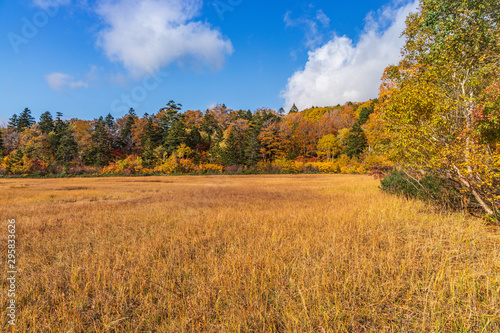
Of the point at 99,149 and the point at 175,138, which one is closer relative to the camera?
the point at 175,138

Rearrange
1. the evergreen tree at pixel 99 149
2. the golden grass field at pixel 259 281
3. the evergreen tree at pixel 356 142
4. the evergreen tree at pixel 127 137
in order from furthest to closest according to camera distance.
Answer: the evergreen tree at pixel 127 137 < the evergreen tree at pixel 99 149 < the evergreen tree at pixel 356 142 < the golden grass field at pixel 259 281

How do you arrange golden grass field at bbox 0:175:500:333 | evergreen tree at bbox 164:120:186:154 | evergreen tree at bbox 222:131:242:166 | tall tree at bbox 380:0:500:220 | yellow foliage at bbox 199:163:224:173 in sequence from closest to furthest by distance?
1. golden grass field at bbox 0:175:500:333
2. tall tree at bbox 380:0:500:220
3. yellow foliage at bbox 199:163:224:173
4. evergreen tree at bbox 222:131:242:166
5. evergreen tree at bbox 164:120:186:154

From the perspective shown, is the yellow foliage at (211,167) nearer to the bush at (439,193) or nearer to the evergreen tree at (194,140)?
the evergreen tree at (194,140)

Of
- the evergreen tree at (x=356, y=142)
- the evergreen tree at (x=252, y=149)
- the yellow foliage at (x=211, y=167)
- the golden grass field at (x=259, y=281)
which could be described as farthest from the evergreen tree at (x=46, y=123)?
the evergreen tree at (x=356, y=142)

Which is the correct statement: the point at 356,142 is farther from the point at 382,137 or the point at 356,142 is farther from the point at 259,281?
the point at 259,281

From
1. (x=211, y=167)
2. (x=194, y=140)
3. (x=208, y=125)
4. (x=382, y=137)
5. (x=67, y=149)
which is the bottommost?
(x=211, y=167)

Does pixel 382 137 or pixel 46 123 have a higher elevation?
pixel 46 123

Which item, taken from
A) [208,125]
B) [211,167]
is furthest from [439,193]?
[208,125]

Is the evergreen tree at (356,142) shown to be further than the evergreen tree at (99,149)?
No

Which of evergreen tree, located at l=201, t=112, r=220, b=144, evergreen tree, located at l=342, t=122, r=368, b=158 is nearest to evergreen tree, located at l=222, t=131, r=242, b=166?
evergreen tree, located at l=201, t=112, r=220, b=144

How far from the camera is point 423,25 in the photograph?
700 cm

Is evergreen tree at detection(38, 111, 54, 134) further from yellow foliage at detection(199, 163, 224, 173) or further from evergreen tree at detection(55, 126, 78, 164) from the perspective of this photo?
yellow foliage at detection(199, 163, 224, 173)

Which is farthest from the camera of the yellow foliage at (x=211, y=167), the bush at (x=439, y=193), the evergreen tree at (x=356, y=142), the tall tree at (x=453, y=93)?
the evergreen tree at (x=356, y=142)

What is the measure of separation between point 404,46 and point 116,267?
41.3ft
